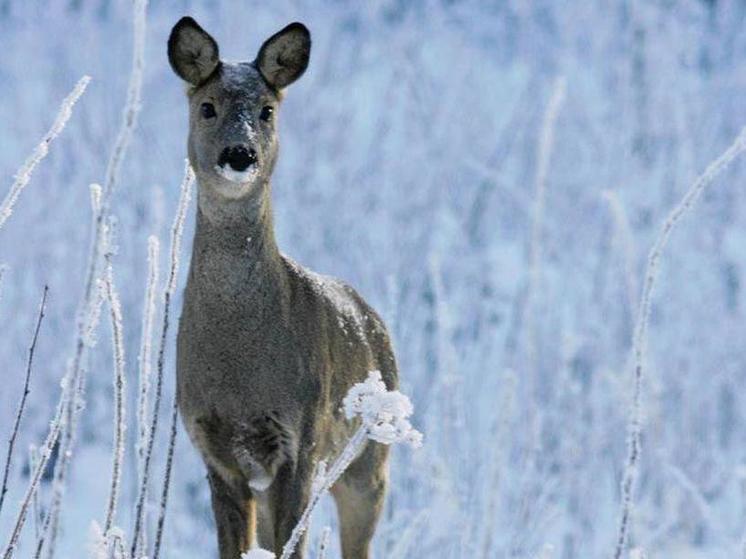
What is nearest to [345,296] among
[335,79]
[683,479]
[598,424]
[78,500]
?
[683,479]

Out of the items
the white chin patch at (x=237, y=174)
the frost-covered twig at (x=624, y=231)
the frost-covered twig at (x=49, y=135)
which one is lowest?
the frost-covered twig at (x=49, y=135)

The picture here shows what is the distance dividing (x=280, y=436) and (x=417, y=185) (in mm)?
5518

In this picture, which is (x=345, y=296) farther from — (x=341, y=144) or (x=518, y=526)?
(x=341, y=144)

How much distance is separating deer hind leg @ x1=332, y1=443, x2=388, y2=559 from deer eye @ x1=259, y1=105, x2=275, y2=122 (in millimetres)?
1068

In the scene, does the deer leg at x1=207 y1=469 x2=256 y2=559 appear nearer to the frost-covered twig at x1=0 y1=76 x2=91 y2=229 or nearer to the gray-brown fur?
the gray-brown fur

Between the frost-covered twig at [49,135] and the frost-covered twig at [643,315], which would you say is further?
the frost-covered twig at [643,315]

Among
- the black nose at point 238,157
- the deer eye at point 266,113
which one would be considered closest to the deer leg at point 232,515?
the black nose at point 238,157

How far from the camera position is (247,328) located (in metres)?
3.76

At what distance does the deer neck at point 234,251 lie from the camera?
3.79m

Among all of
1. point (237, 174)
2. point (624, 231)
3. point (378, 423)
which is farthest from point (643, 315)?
point (624, 231)

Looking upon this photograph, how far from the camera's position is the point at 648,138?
998cm

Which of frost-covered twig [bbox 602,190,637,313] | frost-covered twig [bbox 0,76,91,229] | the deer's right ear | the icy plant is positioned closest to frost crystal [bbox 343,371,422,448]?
the icy plant

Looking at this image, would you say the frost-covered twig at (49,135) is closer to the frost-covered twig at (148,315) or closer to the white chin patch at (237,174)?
the frost-covered twig at (148,315)

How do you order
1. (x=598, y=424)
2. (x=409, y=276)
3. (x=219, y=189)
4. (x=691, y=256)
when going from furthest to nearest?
(x=691, y=256) → (x=409, y=276) → (x=598, y=424) → (x=219, y=189)
